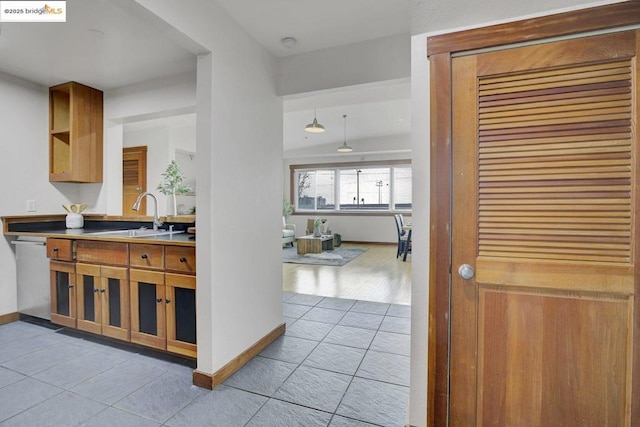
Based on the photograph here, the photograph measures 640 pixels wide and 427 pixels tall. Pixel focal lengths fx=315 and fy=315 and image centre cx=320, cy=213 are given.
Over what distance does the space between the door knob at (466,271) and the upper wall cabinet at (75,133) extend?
362 cm

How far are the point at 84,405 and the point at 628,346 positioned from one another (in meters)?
2.61

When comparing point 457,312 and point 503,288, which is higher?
point 503,288

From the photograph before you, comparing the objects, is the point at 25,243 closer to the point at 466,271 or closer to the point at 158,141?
the point at 158,141

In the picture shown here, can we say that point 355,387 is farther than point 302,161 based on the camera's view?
No

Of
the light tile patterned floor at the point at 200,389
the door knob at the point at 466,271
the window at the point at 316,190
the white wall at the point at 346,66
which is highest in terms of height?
the white wall at the point at 346,66

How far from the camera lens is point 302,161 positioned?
31.4 ft

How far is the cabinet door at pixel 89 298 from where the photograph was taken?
8.28 ft

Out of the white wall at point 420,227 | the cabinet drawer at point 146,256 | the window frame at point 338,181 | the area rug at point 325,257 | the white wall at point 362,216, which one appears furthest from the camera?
the window frame at point 338,181

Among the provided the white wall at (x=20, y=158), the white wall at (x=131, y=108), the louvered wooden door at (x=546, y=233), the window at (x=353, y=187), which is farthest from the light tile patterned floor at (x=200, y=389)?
the window at (x=353, y=187)

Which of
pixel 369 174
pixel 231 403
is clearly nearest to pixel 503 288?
pixel 231 403

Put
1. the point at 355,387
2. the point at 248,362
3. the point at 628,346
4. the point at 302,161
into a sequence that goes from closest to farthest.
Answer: the point at 628,346, the point at 355,387, the point at 248,362, the point at 302,161

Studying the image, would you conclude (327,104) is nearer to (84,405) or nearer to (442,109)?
(442,109)

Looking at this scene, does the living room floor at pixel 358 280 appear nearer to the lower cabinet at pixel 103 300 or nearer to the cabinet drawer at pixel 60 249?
the lower cabinet at pixel 103 300

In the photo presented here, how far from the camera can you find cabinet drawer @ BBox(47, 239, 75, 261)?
8.62 feet
